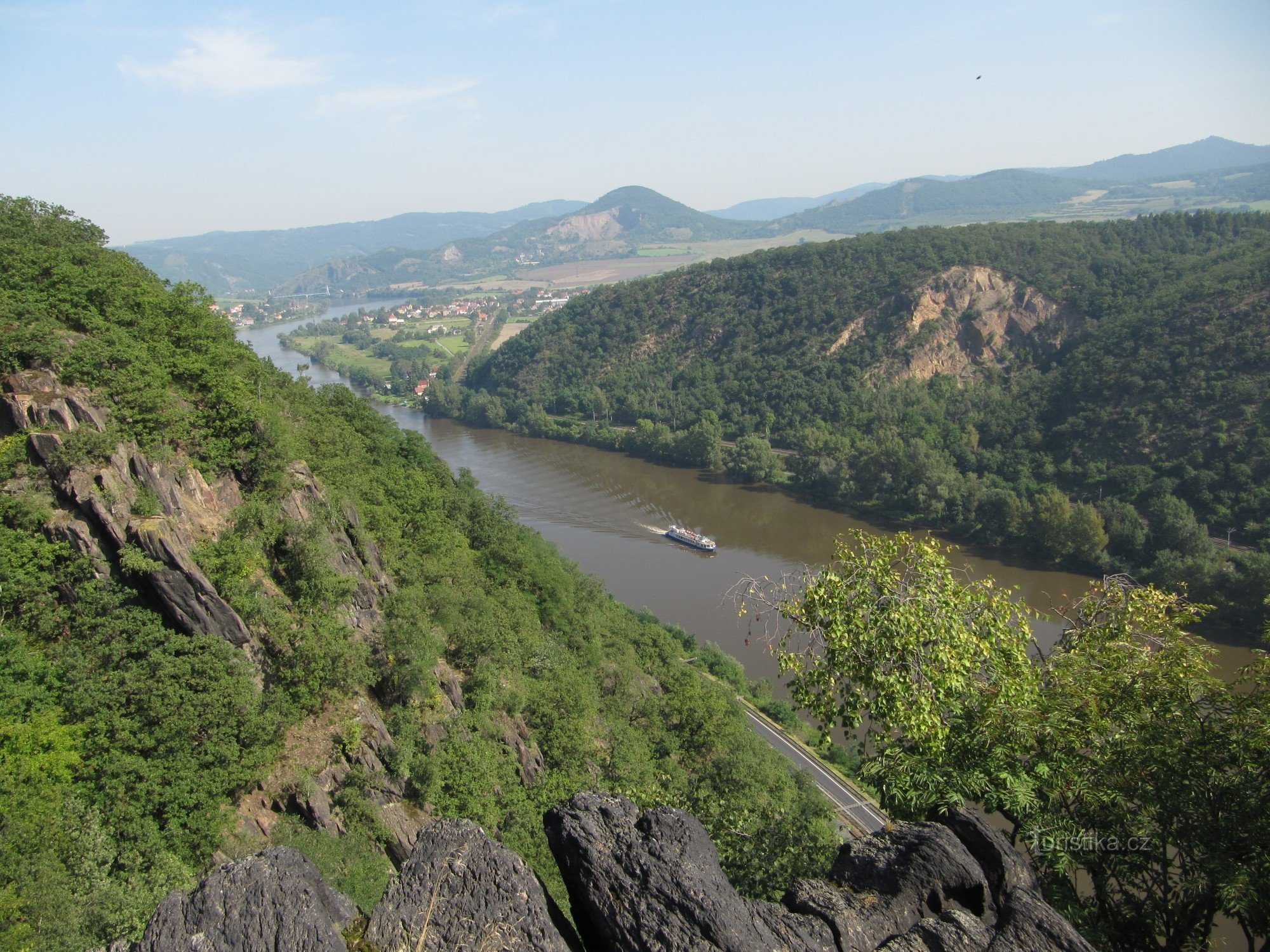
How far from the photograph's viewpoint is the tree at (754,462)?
49969mm

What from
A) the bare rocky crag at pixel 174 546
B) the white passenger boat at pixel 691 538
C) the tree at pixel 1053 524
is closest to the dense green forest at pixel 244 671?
the bare rocky crag at pixel 174 546

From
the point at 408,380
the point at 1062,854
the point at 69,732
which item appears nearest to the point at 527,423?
the point at 408,380

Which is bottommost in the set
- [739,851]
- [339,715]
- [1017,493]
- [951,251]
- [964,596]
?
[1017,493]

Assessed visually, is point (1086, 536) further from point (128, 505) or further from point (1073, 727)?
point (128, 505)

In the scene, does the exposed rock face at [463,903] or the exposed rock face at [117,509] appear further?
the exposed rock face at [117,509]

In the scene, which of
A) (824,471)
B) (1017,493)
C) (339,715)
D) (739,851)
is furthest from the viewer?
(824,471)

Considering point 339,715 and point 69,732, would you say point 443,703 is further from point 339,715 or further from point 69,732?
point 69,732

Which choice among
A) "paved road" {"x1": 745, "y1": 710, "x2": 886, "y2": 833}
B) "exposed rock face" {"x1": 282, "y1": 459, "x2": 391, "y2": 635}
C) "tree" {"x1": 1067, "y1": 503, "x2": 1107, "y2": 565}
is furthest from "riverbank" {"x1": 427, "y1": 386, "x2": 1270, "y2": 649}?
"exposed rock face" {"x1": 282, "y1": 459, "x2": 391, "y2": 635}

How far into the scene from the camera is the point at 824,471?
4666 cm

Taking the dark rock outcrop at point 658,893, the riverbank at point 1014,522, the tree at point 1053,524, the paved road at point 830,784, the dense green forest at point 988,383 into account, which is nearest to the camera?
the dark rock outcrop at point 658,893

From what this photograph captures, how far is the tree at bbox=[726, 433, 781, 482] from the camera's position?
50.0m

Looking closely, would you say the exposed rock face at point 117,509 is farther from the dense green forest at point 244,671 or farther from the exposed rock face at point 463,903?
the exposed rock face at point 463,903

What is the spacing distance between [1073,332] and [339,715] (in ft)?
198

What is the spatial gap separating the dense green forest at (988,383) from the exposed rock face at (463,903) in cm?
3475
